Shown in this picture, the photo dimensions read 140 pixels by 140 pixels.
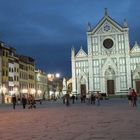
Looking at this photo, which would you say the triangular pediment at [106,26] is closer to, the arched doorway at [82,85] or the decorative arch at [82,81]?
the decorative arch at [82,81]

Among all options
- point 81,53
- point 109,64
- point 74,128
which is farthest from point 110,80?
point 74,128

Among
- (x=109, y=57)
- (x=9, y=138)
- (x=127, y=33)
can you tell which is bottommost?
(x=9, y=138)

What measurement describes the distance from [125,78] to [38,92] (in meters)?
37.5

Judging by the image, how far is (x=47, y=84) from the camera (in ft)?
480

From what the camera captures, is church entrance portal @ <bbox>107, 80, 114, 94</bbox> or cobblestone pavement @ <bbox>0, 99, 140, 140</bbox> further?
church entrance portal @ <bbox>107, 80, 114, 94</bbox>

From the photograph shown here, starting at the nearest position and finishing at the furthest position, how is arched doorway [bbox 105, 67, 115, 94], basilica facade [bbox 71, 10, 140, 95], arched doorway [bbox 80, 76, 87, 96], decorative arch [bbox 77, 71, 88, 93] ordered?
basilica facade [bbox 71, 10, 140, 95]
arched doorway [bbox 105, 67, 115, 94]
decorative arch [bbox 77, 71, 88, 93]
arched doorway [bbox 80, 76, 87, 96]

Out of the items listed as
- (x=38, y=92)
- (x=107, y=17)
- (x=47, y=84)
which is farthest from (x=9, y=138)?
(x=47, y=84)

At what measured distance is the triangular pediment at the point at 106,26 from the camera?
9312 cm

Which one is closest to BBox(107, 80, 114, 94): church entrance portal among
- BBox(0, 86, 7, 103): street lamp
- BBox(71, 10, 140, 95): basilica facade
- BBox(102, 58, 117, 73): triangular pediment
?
BBox(71, 10, 140, 95): basilica facade

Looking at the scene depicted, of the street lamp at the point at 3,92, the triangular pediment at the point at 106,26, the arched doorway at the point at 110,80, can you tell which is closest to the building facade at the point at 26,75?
the street lamp at the point at 3,92

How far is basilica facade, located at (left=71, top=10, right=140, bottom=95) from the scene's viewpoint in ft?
295

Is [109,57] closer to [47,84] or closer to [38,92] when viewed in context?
[38,92]

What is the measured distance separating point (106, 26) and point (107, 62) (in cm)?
964

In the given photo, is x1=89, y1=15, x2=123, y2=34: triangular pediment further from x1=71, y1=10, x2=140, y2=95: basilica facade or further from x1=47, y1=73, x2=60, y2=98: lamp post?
x1=47, y1=73, x2=60, y2=98: lamp post
